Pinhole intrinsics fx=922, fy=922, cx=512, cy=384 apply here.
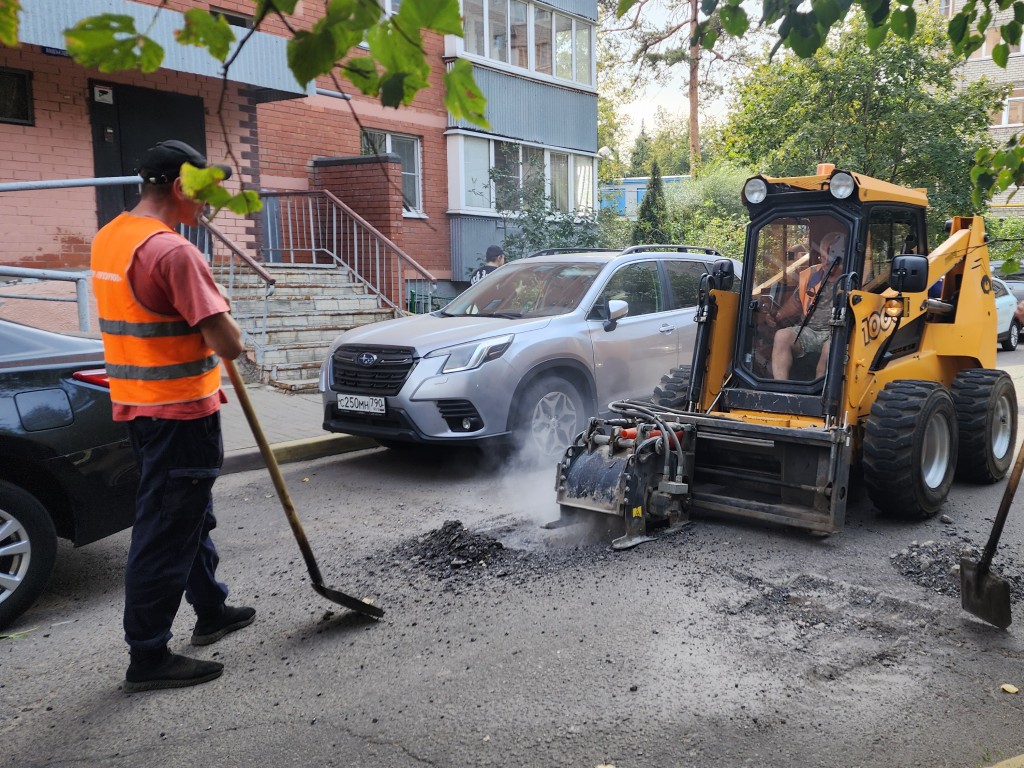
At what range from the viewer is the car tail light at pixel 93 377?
15.0 feet

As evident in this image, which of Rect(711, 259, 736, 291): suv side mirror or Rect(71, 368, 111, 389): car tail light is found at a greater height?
Rect(711, 259, 736, 291): suv side mirror

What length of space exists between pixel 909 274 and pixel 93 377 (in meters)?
4.70

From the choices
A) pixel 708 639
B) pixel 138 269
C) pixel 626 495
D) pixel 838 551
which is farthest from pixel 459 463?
pixel 138 269

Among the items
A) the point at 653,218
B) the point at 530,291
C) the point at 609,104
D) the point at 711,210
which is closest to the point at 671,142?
the point at 609,104

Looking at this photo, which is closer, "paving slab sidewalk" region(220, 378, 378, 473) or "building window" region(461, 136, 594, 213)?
"paving slab sidewalk" region(220, 378, 378, 473)

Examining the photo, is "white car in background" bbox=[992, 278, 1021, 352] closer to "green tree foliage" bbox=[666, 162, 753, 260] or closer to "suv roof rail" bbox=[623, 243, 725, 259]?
"green tree foliage" bbox=[666, 162, 753, 260]

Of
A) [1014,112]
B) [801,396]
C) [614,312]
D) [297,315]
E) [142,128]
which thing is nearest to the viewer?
[801,396]

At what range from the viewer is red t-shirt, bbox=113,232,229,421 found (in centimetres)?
339

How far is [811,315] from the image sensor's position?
593 centimetres

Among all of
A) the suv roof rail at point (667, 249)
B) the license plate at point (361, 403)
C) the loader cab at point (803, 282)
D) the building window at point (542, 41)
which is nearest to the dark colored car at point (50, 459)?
the license plate at point (361, 403)

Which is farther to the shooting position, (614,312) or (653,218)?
(653,218)

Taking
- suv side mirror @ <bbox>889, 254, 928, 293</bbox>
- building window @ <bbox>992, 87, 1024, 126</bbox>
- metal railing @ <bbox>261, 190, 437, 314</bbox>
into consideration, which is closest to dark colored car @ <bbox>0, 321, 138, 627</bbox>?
suv side mirror @ <bbox>889, 254, 928, 293</bbox>

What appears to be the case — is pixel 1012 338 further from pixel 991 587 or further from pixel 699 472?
pixel 991 587

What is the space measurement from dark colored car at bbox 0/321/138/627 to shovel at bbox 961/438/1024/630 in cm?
404
